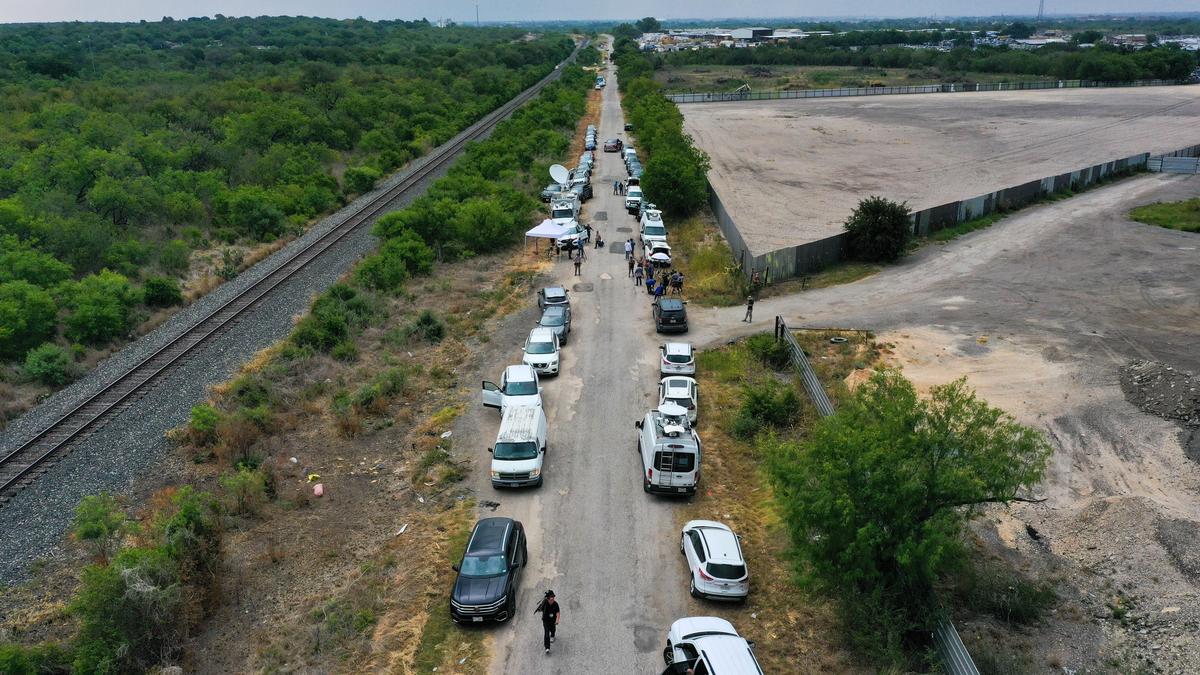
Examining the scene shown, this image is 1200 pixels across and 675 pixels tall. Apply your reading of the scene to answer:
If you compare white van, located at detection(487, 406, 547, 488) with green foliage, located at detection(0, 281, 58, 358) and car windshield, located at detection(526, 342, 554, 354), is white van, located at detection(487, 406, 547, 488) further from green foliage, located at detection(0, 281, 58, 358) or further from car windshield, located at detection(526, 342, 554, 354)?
green foliage, located at detection(0, 281, 58, 358)

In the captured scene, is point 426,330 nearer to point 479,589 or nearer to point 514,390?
point 514,390

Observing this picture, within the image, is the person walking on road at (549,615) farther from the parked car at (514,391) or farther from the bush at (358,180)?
the bush at (358,180)

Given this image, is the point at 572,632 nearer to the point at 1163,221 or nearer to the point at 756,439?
the point at 756,439

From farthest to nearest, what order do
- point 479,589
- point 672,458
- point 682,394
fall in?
point 682,394
point 672,458
point 479,589

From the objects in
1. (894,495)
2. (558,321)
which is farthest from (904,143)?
(894,495)

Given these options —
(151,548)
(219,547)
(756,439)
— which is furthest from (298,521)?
(756,439)

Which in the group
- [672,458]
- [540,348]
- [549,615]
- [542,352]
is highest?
[540,348]
